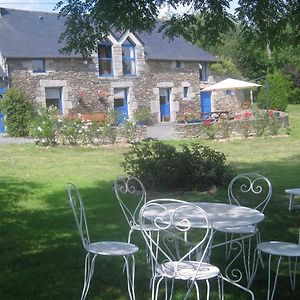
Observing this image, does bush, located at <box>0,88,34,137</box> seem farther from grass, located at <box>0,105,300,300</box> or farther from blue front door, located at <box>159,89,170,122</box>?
blue front door, located at <box>159,89,170,122</box>

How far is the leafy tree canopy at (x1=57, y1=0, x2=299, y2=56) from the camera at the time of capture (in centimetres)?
587

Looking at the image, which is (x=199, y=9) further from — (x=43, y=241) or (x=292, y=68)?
(x=292, y=68)

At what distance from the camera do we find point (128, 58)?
2870 cm

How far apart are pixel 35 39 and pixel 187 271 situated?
23528 mm

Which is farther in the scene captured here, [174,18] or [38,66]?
[38,66]

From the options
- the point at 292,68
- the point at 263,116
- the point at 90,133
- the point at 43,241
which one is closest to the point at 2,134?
the point at 90,133

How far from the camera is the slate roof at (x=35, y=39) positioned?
24430mm

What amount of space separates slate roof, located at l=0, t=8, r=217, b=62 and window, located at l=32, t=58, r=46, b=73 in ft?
1.42

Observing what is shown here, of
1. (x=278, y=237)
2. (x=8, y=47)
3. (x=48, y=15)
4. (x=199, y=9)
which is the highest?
(x=48, y=15)

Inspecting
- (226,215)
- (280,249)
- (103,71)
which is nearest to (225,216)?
(226,215)

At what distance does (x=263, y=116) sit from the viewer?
2036 cm

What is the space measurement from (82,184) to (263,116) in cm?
1146

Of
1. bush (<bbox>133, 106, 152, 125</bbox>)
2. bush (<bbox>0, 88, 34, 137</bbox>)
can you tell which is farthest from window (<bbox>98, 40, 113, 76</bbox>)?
bush (<bbox>0, 88, 34, 137</bbox>)

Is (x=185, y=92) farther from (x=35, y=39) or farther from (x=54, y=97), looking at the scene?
(x=35, y=39)
